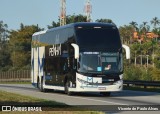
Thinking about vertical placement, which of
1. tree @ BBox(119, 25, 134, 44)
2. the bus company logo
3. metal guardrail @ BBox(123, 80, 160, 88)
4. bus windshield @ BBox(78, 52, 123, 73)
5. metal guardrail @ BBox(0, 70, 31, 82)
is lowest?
metal guardrail @ BBox(0, 70, 31, 82)

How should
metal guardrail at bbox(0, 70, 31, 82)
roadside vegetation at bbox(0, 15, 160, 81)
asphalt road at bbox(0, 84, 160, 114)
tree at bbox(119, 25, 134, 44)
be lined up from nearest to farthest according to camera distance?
asphalt road at bbox(0, 84, 160, 114) < metal guardrail at bbox(0, 70, 31, 82) < roadside vegetation at bbox(0, 15, 160, 81) < tree at bbox(119, 25, 134, 44)

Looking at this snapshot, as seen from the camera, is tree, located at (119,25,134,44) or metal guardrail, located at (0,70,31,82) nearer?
metal guardrail, located at (0,70,31,82)

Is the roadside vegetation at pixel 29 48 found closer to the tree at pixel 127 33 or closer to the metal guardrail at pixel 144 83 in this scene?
the tree at pixel 127 33

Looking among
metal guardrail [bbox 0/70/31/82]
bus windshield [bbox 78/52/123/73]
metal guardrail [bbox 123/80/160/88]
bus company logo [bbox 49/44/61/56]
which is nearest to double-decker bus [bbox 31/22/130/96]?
bus windshield [bbox 78/52/123/73]

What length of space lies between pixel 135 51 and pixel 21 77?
29.8 m

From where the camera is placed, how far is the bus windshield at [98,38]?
90.5ft

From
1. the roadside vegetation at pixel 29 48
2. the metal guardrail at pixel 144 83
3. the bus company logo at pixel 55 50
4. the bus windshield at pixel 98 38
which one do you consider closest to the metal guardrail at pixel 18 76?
the roadside vegetation at pixel 29 48

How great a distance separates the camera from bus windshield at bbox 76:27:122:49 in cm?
2758

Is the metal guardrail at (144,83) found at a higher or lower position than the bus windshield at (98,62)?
lower

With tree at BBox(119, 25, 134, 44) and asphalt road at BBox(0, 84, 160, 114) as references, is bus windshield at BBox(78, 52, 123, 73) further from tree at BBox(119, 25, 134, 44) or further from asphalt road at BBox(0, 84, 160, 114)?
tree at BBox(119, 25, 134, 44)

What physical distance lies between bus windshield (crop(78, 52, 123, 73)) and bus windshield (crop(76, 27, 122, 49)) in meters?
0.50

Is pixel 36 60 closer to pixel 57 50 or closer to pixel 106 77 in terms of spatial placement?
pixel 57 50

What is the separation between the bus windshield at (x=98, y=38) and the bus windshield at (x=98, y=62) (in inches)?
19.9

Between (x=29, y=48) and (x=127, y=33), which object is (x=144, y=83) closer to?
(x=29, y=48)
